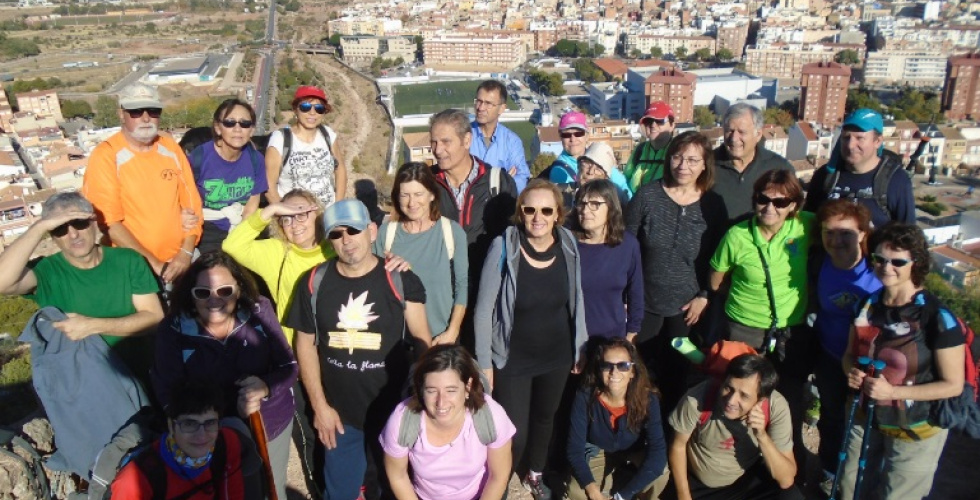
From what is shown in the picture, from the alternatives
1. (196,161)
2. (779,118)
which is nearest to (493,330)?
(196,161)

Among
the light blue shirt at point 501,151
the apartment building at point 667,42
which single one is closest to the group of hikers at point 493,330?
the light blue shirt at point 501,151

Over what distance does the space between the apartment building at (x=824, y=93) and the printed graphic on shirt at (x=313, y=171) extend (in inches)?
1195

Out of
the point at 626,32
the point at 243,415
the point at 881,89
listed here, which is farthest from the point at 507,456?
the point at 626,32

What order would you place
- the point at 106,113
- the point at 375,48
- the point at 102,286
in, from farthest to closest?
the point at 375,48, the point at 106,113, the point at 102,286

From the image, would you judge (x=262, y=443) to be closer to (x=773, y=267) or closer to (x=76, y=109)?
(x=773, y=267)

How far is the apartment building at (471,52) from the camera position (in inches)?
1602

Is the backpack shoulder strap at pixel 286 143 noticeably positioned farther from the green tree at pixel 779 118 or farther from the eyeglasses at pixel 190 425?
the green tree at pixel 779 118

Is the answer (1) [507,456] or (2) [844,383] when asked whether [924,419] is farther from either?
(1) [507,456]

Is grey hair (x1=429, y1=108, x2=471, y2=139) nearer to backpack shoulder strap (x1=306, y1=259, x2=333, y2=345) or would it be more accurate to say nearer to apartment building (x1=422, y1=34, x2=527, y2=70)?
backpack shoulder strap (x1=306, y1=259, x2=333, y2=345)

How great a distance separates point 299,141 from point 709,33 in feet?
167

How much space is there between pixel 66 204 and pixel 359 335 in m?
0.73

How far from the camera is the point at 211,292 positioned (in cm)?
160

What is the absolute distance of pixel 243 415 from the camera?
1586 millimetres

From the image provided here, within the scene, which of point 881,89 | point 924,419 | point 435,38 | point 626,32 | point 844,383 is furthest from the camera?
point 626,32
